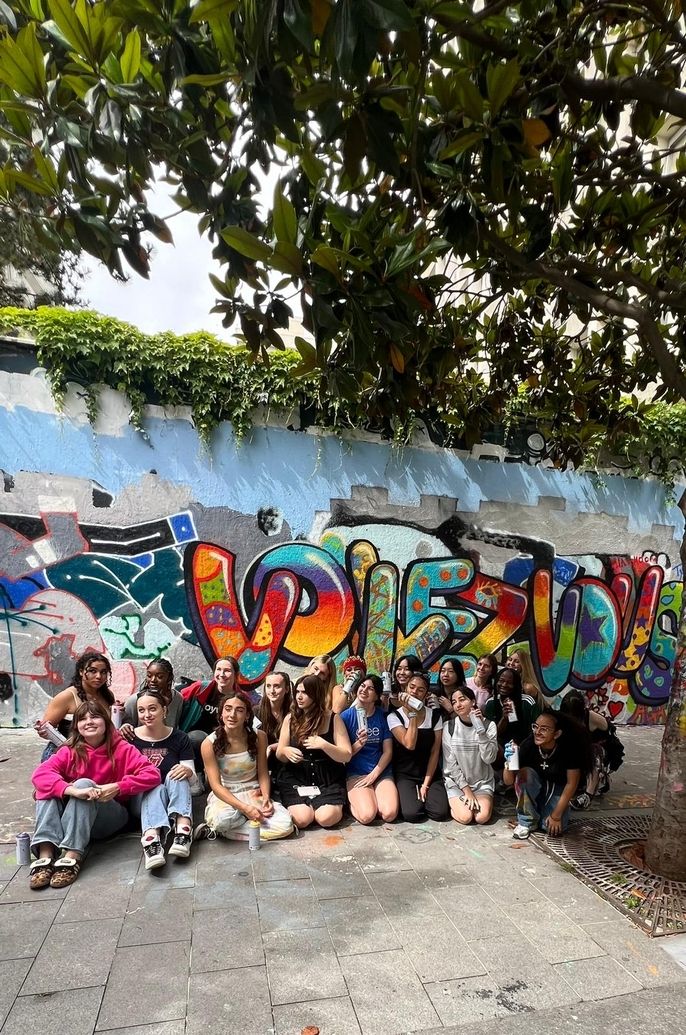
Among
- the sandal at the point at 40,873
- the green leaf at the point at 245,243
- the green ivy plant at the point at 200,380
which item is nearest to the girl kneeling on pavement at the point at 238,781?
the sandal at the point at 40,873

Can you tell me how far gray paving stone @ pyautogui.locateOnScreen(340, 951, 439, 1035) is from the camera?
2.68 metres

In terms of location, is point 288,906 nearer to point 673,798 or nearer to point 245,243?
point 673,798

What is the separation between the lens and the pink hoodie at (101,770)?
388cm

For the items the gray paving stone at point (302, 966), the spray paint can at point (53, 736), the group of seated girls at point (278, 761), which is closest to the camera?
the gray paving stone at point (302, 966)

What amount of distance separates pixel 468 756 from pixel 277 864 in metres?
1.85

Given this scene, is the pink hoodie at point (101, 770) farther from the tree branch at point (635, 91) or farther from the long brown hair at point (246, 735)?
the tree branch at point (635, 91)

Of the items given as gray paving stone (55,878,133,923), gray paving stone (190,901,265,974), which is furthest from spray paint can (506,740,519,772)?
gray paving stone (55,878,133,923)

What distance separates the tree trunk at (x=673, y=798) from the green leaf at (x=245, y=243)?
3.62 meters

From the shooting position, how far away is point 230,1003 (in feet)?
9.02

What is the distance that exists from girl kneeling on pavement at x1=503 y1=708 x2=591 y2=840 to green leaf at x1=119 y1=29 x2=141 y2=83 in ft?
15.5

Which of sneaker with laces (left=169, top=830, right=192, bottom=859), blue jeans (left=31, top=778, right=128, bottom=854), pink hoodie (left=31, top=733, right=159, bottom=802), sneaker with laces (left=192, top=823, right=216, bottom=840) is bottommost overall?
sneaker with laces (left=192, top=823, right=216, bottom=840)

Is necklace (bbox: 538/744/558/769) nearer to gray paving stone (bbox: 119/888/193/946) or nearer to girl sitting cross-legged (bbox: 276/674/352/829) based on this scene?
girl sitting cross-legged (bbox: 276/674/352/829)

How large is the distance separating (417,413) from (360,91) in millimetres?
5493

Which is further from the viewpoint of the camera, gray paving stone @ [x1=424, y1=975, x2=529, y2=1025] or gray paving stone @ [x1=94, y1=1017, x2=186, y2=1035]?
gray paving stone @ [x1=424, y1=975, x2=529, y2=1025]
